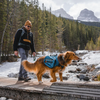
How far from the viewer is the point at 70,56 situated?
336cm

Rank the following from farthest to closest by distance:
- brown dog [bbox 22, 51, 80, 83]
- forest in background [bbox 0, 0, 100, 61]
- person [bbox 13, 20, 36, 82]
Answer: forest in background [bbox 0, 0, 100, 61] → person [bbox 13, 20, 36, 82] → brown dog [bbox 22, 51, 80, 83]

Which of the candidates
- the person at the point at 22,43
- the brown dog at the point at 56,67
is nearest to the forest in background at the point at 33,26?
the person at the point at 22,43

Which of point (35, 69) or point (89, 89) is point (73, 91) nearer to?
point (89, 89)

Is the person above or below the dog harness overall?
above

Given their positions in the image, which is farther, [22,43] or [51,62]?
[22,43]

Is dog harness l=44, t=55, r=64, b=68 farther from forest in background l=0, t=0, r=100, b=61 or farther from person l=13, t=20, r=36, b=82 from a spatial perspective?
forest in background l=0, t=0, r=100, b=61

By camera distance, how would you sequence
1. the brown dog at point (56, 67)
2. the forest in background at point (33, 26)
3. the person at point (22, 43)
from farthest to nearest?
the forest in background at point (33, 26), the person at point (22, 43), the brown dog at point (56, 67)

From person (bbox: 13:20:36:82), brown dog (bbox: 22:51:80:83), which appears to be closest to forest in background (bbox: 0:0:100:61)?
person (bbox: 13:20:36:82)

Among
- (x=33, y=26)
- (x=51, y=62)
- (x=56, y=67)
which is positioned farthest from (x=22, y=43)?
(x=33, y=26)

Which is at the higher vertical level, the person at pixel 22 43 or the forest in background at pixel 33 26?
the forest in background at pixel 33 26

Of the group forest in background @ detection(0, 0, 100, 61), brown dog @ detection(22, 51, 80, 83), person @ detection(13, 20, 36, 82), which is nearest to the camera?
brown dog @ detection(22, 51, 80, 83)

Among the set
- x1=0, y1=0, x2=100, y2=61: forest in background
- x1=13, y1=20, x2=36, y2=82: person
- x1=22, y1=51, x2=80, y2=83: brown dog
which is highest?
x1=0, y1=0, x2=100, y2=61: forest in background

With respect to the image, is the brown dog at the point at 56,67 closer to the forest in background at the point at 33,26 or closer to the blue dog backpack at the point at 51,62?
the blue dog backpack at the point at 51,62

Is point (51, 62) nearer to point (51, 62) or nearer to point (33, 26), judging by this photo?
point (51, 62)
